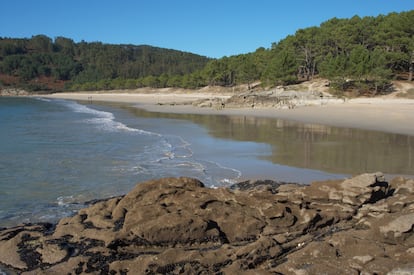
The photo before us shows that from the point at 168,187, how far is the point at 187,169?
5.49m

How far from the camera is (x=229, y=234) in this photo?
236 inches

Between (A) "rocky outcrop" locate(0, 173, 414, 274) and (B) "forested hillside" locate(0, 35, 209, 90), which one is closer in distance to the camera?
(A) "rocky outcrop" locate(0, 173, 414, 274)

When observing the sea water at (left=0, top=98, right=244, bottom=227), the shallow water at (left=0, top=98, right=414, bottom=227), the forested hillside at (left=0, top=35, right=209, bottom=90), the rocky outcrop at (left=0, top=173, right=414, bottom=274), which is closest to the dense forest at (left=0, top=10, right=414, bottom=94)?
the shallow water at (left=0, top=98, right=414, bottom=227)

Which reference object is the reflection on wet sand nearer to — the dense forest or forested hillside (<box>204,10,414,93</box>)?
forested hillside (<box>204,10,414,93</box>)

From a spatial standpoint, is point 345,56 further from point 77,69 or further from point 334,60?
point 77,69

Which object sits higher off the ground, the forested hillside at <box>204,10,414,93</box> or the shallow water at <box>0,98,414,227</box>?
the forested hillside at <box>204,10,414,93</box>

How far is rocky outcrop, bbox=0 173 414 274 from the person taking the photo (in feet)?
15.9

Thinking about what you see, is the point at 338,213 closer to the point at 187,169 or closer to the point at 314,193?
the point at 314,193

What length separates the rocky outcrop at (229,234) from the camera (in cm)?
484

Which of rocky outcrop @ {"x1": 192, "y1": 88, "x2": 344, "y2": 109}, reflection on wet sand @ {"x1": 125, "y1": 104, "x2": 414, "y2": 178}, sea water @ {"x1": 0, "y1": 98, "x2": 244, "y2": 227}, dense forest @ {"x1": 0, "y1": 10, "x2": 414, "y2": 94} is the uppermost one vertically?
dense forest @ {"x1": 0, "y1": 10, "x2": 414, "y2": 94}

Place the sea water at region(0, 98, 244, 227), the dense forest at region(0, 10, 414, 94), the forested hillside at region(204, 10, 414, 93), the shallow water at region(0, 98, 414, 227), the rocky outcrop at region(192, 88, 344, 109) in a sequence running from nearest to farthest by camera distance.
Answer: the sea water at region(0, 98, 244, 227) → the shallow water at region(0, 98, 414, 227) → the rocky outcrop at region(192, 88, 344, 109) → the forested hillside at region(204, 10, 414, 93) → the dense forest at region(0, 10, 414, 94)

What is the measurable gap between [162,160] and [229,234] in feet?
28.5

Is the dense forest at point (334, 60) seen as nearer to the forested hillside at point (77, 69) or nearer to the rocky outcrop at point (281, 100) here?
the rocky outcrop at point (281, 100)

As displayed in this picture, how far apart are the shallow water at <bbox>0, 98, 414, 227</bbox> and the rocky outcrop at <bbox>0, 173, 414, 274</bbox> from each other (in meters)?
2.10
